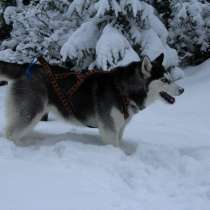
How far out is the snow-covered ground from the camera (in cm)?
340

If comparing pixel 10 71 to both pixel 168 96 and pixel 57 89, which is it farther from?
pixel 168 96

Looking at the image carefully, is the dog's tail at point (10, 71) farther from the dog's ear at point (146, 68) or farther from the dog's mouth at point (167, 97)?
the dog's mouth at point (167, 97)

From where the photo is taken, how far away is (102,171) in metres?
4.02

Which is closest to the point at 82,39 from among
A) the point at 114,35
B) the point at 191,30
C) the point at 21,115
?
the point at 114,35

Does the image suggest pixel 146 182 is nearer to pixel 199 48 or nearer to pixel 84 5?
pixel 84 5

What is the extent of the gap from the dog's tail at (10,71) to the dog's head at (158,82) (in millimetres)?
1281

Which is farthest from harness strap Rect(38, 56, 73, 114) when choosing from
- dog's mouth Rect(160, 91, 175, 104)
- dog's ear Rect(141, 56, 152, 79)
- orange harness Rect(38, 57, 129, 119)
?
dog's mouth Rect(160, 91, 175, 104)

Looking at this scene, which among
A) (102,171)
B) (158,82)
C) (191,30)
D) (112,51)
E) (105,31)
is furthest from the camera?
(191,30)

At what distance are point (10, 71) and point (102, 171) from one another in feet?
5.18

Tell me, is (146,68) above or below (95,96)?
above

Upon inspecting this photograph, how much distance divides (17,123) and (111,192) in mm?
1664

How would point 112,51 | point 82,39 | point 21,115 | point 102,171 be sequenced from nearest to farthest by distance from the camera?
point 102,171
point 21,115
point 112,51
point 82,39

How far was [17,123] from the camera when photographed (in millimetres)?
4844

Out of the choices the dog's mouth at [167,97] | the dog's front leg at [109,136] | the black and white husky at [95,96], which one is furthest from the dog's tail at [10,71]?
the dog's mouth at [167,97]
